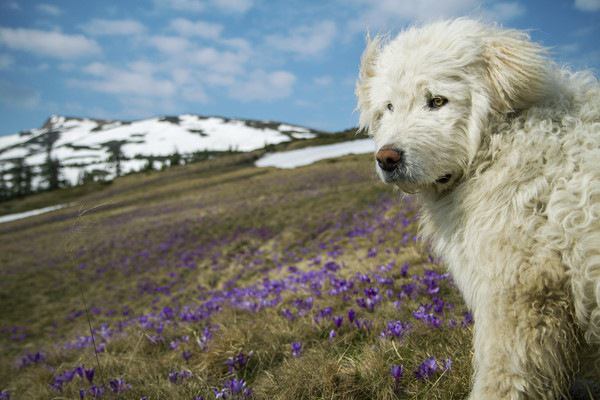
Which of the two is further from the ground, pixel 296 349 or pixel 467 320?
pixel 467 320

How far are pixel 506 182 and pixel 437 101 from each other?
0.87 meters

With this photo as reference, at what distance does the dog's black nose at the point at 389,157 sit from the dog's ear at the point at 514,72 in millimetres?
769

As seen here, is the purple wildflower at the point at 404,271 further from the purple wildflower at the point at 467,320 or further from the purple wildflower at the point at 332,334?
the purple wildflower at the point at 332,334

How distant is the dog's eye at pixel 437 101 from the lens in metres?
3.12

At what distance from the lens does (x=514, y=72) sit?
283 cm

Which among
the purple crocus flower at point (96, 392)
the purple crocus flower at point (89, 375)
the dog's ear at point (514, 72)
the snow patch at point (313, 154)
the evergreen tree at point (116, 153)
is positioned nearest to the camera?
the dog's ear at point (514, 72)

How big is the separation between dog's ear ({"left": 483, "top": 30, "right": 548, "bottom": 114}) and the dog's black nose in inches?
30.3

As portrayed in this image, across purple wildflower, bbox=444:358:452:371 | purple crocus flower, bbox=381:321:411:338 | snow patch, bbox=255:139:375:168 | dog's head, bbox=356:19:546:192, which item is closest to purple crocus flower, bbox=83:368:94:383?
purple crocus flower, bbox=381:321:411:338

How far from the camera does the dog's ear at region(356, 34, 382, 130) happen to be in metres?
4.04

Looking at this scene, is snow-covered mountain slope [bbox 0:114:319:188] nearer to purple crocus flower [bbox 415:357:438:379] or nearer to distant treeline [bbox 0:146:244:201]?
distant treeline [bbox 0:146:244:201]

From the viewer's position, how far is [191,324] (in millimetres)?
6441

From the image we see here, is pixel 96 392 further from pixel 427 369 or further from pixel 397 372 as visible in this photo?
pixel 427 369

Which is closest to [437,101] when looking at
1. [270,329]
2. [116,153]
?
[270,329]

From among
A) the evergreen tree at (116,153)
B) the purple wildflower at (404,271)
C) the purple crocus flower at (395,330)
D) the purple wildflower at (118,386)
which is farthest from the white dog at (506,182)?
the evergreen tree at (116,153)
